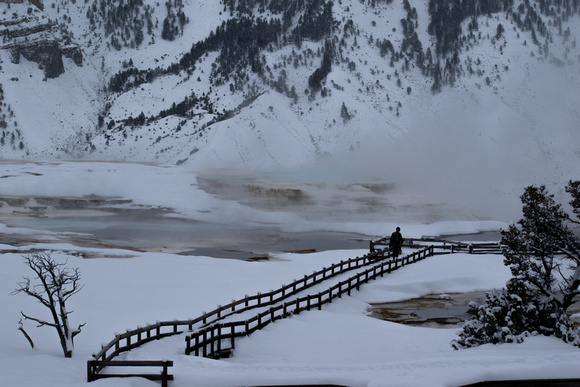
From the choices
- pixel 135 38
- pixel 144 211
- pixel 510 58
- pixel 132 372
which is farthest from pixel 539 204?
pixel 135 38

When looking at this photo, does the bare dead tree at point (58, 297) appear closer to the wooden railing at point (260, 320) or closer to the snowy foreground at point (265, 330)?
the snowy foreground at point (265, 330)

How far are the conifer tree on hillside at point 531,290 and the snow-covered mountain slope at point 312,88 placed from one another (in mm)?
101177

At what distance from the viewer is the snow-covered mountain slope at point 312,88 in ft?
465

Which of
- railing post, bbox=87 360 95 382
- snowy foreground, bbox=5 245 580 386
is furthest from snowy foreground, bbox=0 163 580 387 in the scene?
railing post, bbox=87 360 95 382

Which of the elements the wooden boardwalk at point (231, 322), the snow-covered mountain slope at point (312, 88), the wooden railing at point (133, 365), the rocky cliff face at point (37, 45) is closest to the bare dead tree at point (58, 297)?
the wooden boardwalk at point (231, 322)

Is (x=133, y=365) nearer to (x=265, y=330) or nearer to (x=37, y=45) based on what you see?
(x=265, y=330)

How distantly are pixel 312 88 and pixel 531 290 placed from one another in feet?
487

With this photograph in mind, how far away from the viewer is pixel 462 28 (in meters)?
184

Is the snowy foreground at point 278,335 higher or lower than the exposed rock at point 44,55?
lower

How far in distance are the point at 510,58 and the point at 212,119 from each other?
8289cm

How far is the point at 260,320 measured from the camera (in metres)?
22.0

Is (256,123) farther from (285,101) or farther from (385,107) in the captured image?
(385,107)

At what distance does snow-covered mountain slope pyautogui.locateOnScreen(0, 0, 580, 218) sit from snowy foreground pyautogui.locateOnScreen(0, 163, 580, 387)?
82.5 meters

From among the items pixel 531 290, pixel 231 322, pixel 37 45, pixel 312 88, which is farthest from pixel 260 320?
pixel 37 45
